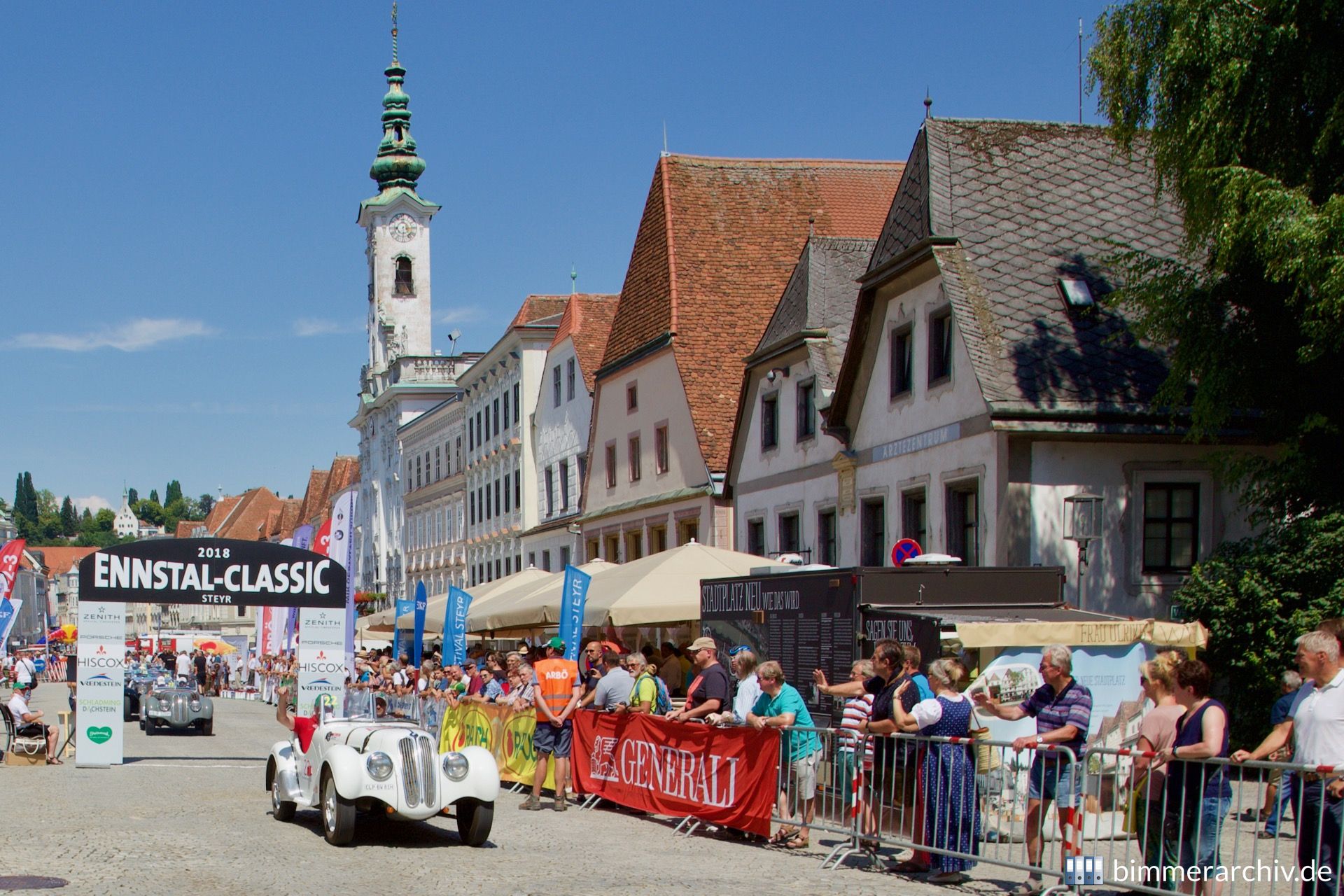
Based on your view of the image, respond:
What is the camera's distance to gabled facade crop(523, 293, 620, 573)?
4909 cm

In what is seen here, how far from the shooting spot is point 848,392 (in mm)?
28844

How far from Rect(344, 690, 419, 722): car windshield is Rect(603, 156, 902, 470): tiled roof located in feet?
33.9

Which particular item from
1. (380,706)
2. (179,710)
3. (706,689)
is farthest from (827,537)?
(706,689)

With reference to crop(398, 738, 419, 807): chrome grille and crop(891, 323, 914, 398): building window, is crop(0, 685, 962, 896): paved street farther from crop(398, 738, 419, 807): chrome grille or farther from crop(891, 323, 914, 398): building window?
crop(891, 323, 914, 398): building window

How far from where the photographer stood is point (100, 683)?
79.1 ft

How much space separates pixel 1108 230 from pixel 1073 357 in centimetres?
349

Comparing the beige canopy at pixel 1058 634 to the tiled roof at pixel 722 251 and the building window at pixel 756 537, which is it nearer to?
the building window at pixel 756 537

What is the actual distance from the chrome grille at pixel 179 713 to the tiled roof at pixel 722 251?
A: 40.0ft

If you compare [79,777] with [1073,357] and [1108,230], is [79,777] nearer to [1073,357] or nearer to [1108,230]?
[1073,357]

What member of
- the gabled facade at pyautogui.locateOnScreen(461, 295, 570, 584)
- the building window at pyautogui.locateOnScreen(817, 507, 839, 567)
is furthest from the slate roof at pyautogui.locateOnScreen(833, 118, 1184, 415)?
the gabled facade at pyautogui.locateOnScreen(461, 295, 570, 584)

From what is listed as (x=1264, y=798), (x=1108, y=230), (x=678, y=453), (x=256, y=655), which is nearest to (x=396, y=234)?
(x=256, y=655)

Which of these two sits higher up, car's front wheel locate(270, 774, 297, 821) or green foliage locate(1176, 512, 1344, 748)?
green foliage locate(1176, 512, 1344, 748)

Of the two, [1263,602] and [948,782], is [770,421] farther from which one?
[948,782]

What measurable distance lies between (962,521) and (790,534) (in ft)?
25.7
